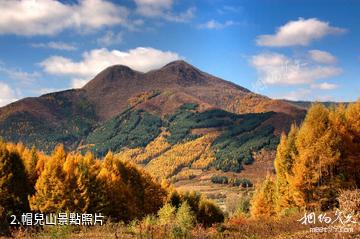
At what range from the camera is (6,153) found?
161 ft

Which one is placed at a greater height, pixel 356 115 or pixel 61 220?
pixel 356 115

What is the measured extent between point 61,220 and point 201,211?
2952 inches

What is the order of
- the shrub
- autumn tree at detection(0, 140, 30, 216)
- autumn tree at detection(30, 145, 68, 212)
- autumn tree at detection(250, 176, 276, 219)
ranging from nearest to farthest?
the shrub < autumn tree at detection(0, 140, 30, 216) < autumn tree at detection(30, 145, 68, 212) < autumn tree at detection(250, 176, 276, 219)

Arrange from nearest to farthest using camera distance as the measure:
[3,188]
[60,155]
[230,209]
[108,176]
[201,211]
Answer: [3,188], [60,155], [108,176], [201,211], [230,209]

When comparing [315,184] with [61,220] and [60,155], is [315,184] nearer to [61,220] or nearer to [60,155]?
[61,220]

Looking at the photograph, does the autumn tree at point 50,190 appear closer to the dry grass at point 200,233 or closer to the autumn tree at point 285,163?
the autumn tree at point 285,163

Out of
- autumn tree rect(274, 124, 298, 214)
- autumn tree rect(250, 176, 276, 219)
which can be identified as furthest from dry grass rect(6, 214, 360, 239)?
autumn tree rect(250, 176, 276, 219)

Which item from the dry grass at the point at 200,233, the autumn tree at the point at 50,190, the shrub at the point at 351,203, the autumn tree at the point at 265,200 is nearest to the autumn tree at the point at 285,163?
the autumn tree at the point at 265,200

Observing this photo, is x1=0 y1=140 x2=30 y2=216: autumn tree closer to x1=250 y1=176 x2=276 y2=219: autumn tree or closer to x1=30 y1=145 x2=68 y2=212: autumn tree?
x1=30 y1=145 x2=68 y2=212: autumn tree

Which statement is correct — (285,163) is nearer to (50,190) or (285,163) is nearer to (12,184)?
(50,190)

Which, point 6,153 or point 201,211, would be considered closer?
point 6,153

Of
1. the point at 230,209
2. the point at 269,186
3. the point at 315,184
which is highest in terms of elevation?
the point at 315,184

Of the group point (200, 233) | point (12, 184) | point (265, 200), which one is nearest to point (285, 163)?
point (265, 200)

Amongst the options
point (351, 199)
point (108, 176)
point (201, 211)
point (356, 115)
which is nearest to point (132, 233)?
point (351, 199)
